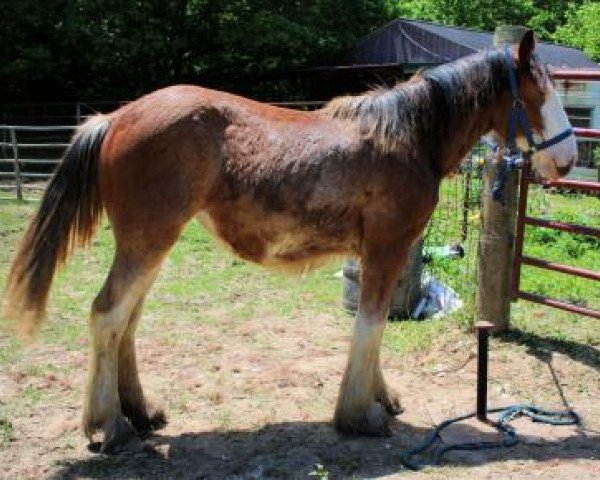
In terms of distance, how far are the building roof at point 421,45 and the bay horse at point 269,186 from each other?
47.2 ft

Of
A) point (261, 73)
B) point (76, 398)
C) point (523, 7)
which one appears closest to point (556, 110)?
point (76, 398)

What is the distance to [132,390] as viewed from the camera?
388 cm

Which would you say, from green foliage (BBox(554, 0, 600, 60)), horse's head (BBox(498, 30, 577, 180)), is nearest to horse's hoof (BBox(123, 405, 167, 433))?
horse's head (BBox(498, 30, 577, 180))

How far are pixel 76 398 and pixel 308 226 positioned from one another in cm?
188

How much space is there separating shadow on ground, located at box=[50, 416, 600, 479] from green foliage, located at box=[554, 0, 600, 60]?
2065cm

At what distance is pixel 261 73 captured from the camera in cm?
2067

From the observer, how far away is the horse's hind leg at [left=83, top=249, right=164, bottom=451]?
3.56 m

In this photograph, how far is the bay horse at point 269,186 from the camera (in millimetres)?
3572

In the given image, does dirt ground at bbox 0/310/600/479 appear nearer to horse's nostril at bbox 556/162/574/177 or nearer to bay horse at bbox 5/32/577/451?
bay horse at bbox 5/32/577/451

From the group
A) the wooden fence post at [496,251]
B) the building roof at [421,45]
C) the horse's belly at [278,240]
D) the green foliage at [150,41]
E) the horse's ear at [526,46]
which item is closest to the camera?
the horse's belly at [278,240]

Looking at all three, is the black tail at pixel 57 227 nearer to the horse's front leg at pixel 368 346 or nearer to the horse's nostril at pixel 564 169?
the horse's front leg at pixel 368 346

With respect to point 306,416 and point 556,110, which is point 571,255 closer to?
point 556,110

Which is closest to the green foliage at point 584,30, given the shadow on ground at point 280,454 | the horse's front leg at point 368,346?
the horse's front leg at point 368,346

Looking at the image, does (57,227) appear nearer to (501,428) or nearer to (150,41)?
(501,428)
